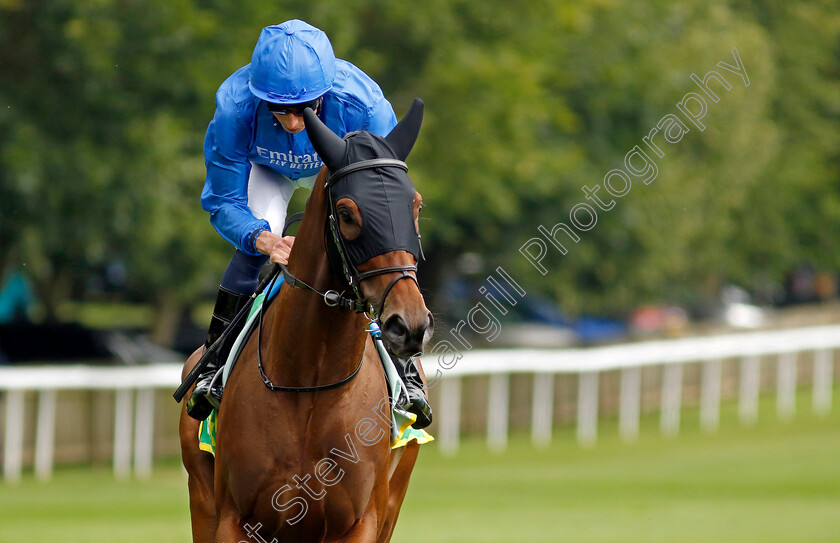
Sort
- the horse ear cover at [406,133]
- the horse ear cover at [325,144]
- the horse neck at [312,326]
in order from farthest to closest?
the horse neck at [312,326] < the horse ear cover at [406,133] < the horse ear cover at [325,144]

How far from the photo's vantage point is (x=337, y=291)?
4.63 meters

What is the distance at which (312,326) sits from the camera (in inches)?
188

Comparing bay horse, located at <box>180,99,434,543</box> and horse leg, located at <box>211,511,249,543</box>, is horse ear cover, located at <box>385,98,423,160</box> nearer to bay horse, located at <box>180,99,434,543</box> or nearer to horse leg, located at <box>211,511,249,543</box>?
bay horse, located at <box>180,99,434,543</box>

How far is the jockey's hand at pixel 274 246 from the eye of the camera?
4.91 metres

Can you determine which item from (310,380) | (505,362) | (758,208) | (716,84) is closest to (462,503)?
(505,362)

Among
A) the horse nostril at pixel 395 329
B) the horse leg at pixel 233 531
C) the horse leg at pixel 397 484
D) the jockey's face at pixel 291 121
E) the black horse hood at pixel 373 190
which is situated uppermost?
the black horse hood at pixel 373 190

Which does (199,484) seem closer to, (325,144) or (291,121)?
(291,121)

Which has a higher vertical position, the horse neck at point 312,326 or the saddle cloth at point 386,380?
the horse neck at point 312,326

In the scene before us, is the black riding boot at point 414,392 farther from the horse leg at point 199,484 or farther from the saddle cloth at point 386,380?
the horse leg at point 199,484

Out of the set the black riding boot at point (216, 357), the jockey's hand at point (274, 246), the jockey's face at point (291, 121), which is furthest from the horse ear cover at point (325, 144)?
the black riding boot at point (216, 357)

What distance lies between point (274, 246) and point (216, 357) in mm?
712

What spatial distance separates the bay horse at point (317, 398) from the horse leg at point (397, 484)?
0.65 meters

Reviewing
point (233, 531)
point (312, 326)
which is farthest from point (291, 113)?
point (233, 531)

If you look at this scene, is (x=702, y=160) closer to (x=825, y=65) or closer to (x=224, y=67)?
(x=825, y=65)
